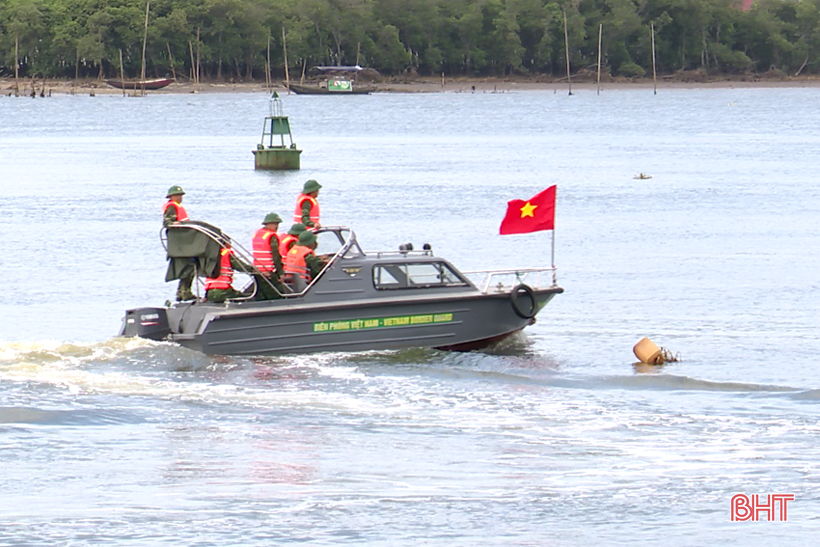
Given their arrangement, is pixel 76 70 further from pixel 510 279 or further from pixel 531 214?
pixel 531 214

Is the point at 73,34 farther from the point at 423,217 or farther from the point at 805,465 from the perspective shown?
the point at 805,465

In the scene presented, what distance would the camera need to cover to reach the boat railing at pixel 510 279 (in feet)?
78.0

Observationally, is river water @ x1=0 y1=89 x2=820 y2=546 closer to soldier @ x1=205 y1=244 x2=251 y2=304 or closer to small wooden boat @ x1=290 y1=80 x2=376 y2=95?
soldier @ x1=205 y1=244 x2=251 y2=304

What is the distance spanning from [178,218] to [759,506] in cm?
1117

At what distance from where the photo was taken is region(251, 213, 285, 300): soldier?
2214cm

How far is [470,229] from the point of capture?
42375 millimetres

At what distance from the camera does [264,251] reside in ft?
72.9

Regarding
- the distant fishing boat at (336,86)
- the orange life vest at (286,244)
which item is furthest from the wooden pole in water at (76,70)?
the orange life vest at (286,244)

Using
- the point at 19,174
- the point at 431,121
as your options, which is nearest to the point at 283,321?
the point at 19,174

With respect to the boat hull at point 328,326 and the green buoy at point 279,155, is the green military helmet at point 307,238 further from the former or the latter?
the green buoy at point 279,155

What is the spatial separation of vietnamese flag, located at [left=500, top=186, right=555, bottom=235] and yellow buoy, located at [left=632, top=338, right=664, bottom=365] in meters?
2.36

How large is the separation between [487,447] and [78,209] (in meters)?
34.3

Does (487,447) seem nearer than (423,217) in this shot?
Yes

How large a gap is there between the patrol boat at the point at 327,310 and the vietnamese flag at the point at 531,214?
1.55 meters
